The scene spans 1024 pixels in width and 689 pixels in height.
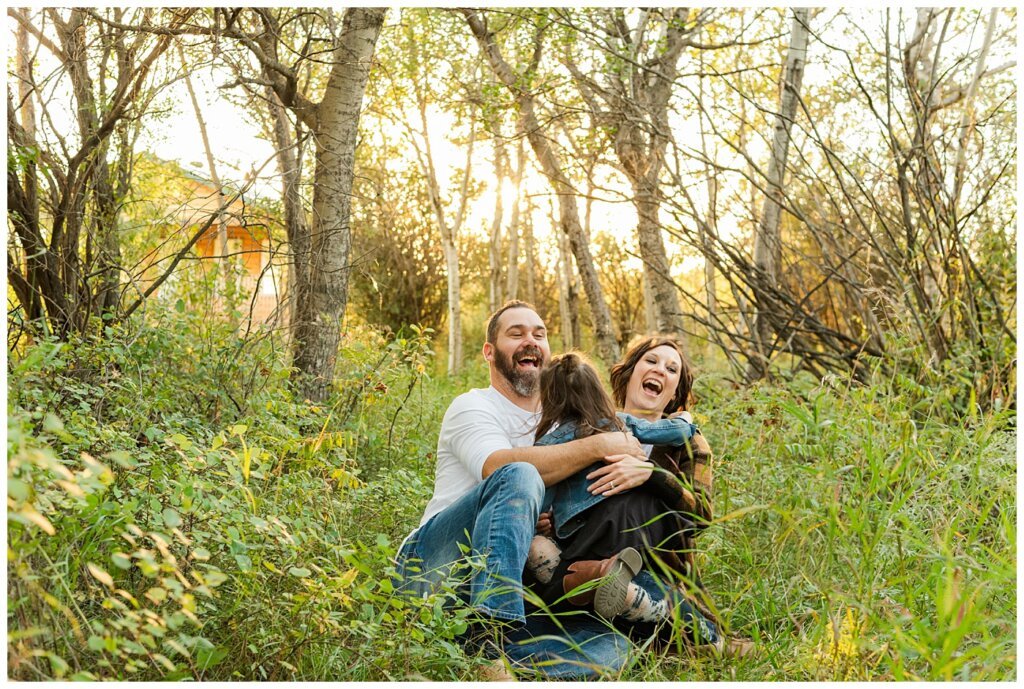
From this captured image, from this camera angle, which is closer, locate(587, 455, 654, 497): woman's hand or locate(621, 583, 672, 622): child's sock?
locate(621, 583, 672, 622): child's sock

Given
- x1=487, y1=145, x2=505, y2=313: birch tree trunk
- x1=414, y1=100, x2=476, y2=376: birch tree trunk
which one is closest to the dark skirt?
x1=414, y1=100, x2=476, y2=376: birch tree trunk

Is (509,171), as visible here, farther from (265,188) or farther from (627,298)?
(265,188)

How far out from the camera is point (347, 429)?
505 cm

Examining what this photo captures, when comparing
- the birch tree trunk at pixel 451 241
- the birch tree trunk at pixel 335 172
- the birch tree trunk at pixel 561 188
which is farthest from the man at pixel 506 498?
the birch tree trunk at pixel 451 241

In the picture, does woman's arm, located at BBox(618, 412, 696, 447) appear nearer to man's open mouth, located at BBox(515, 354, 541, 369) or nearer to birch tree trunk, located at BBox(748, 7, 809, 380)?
man's open mouth, located at BBox(515, 354, 541, 369)

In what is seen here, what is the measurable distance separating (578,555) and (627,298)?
1353cm

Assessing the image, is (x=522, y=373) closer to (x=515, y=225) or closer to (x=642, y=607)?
(x=642, y=607)

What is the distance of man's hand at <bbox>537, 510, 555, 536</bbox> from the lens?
10.2 ft

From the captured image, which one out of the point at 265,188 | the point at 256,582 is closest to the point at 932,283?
the point at 265,188

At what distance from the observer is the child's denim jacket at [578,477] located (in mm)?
3052

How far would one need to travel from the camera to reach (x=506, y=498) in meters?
2.79

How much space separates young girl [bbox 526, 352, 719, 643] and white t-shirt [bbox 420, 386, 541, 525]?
0.53 feet

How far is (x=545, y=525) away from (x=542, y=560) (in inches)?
6.3

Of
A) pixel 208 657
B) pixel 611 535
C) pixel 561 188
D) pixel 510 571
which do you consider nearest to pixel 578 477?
pixel 611 535
